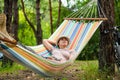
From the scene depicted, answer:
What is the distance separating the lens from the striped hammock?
3.39 m

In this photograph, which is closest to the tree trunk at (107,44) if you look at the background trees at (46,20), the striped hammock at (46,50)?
the background trees at (46,20)

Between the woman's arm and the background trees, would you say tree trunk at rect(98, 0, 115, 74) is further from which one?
the woman's arm

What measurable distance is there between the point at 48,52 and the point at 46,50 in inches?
1.5

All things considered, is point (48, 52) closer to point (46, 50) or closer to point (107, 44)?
point (46, 50)

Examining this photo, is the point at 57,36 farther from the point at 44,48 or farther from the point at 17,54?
the point at 17,54

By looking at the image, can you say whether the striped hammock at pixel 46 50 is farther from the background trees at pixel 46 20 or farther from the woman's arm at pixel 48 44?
the background trees at pixel 46 20

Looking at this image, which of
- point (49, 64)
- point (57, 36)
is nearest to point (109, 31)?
point (57, 36)

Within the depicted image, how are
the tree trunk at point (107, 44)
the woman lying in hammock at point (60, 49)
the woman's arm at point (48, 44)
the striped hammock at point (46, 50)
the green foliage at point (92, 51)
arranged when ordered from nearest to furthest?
the striped hammock at point (46, 50)
the woman lying in hammock at point (60, 49)
the woman's arm at point (48, 44)
the tree trunk at point (107, 44)
the green foliage at point (92, 51)

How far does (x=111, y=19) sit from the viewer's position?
4793 mm

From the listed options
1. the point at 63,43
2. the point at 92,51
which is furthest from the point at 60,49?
the point at 92,51

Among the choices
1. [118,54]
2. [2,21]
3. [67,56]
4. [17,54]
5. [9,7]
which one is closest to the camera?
[2,21]

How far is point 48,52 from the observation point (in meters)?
4.47

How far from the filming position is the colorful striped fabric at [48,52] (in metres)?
3.41

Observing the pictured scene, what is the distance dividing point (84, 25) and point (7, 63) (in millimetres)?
2383
